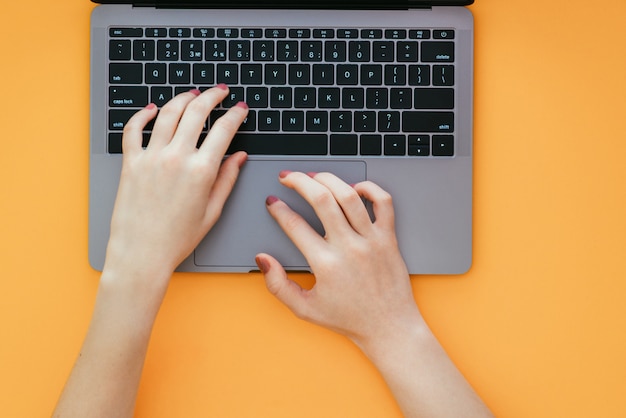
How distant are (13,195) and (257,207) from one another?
36cm

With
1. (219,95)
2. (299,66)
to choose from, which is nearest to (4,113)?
(219,95)

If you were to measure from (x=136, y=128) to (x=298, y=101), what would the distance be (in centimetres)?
22

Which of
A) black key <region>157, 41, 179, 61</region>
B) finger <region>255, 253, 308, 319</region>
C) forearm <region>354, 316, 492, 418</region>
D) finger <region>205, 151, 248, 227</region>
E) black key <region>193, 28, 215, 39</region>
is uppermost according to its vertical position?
black key <region>193, 28, 215, 39</region>

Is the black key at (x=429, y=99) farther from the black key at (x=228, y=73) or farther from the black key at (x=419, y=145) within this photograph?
the black key at (x=228, y=73)

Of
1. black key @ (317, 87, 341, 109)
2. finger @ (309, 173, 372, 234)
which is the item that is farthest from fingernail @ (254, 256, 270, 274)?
black key @ (317, 87, 341, 109)

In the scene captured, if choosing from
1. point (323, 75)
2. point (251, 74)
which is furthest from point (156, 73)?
point (323, 75)

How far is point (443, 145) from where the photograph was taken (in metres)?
0.76

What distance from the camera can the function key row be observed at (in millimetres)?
752

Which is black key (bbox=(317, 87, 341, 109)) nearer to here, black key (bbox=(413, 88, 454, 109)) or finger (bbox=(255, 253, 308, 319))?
black key (bbox=(413, 88, 454, 109))

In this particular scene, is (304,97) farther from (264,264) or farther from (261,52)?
(264,264)

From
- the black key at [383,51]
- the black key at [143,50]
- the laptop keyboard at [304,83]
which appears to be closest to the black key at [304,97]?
the laptop keyboard at [304,83]

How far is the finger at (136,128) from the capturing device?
2.34ft

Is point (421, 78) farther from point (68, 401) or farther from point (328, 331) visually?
point (68, 401)

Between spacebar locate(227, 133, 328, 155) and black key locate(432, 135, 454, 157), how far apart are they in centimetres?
16
